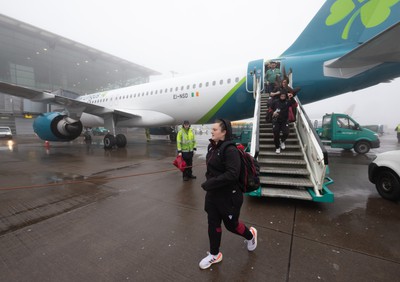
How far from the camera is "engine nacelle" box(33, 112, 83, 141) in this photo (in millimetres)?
10047

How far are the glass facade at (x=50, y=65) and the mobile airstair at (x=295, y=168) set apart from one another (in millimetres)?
26109

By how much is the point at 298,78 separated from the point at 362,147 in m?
5.90

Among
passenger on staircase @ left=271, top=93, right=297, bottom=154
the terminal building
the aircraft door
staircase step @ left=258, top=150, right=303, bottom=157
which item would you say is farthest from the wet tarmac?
the terminal building

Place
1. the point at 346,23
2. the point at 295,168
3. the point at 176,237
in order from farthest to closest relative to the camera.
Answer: the point at 346,23 → the point at 295,168 → the point at 176,237

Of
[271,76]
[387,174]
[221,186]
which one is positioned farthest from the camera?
[271,76]

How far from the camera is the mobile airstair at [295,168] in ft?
10.8

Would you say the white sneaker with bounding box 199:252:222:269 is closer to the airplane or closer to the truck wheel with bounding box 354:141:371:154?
the airplane

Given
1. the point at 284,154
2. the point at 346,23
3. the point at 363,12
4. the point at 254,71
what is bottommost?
the point at 284,154

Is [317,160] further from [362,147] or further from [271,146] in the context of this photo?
[362,147]

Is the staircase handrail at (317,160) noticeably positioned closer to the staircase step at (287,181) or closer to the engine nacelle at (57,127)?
the staircase step at (287,181)

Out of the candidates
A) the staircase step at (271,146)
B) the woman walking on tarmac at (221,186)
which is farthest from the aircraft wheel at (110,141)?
the woman walking on tarmac at (221,186)

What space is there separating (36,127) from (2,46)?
98.5 ft

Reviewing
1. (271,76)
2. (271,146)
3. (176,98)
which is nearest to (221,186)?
(271,146)

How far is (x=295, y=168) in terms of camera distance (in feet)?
13.7
